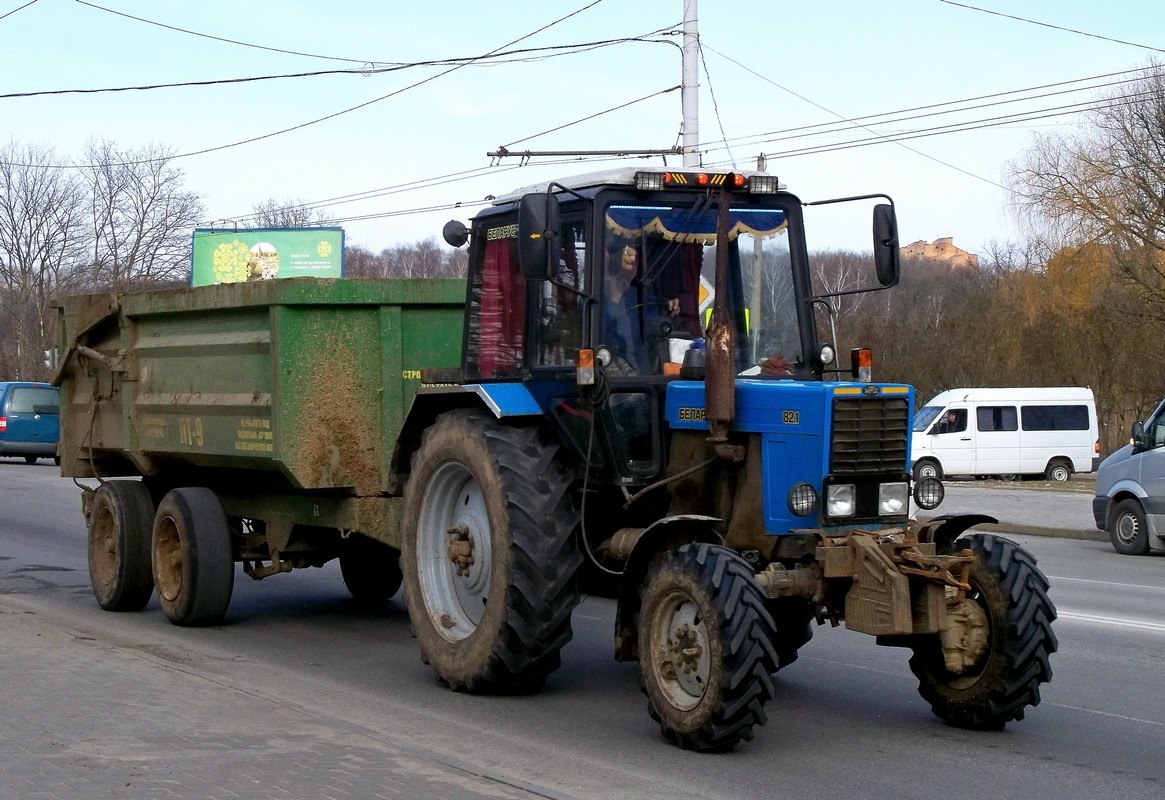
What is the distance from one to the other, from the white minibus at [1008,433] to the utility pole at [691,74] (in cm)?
1177

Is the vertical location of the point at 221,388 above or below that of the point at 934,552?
above

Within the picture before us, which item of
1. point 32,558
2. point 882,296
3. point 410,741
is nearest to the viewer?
point 410,741

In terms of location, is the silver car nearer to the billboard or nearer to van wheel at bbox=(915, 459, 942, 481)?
van wheel at bbox=(915, 459, 942, 481)

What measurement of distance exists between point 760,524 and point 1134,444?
11930mm

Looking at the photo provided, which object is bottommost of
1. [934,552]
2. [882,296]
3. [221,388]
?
[934,552]

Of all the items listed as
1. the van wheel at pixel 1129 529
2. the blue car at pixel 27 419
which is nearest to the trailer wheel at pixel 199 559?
the van wheel at pixel 1129 529

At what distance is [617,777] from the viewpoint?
246 inches

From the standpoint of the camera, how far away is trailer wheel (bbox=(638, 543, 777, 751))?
20.7ft

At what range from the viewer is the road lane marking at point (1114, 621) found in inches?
419

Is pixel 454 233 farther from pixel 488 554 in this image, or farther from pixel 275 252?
pixel 275 252

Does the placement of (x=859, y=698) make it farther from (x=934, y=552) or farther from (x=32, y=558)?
(x=32, y=558)

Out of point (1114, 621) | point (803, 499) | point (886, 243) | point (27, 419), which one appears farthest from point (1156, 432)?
point (27, 419)

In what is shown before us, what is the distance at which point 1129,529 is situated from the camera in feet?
56.9

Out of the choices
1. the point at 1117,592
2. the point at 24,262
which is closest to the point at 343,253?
the point at 24,262
